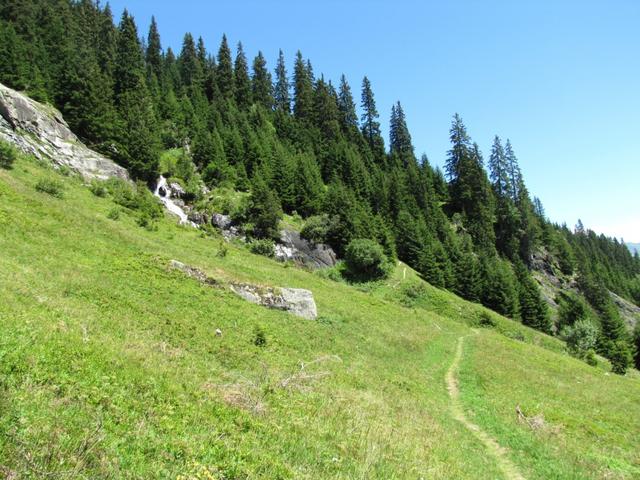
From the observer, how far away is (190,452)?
6637mm

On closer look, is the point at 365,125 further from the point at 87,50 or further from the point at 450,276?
the point at 87,50

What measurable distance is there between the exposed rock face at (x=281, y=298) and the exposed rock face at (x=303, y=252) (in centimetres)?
2916

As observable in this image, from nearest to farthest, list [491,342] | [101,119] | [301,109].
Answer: [491,342] → [101,119] → [301,109]

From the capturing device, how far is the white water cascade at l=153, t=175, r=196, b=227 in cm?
5544

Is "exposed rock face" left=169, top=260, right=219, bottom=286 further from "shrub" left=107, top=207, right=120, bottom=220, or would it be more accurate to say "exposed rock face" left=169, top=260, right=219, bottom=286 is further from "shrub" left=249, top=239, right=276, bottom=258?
"shrub" left=249, top=239, right=276, bottom=258

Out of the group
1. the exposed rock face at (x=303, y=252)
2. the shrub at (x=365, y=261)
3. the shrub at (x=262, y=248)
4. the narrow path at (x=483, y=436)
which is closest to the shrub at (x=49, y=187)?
the shrub at (x=262, y=248)

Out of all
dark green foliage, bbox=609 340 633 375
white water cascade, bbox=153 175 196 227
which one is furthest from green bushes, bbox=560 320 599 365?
white water cascade, bbox=153 175 196 227

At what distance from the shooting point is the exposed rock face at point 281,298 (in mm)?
26266

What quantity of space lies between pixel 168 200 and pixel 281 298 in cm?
3739

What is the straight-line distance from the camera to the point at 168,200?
57094mm

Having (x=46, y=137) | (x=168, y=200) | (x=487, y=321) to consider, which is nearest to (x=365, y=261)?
(x=487, y=321)

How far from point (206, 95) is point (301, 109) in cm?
2658

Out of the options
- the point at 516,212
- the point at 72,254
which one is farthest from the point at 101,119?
the point at 516,212

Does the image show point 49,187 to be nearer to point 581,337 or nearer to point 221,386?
point 221,386
